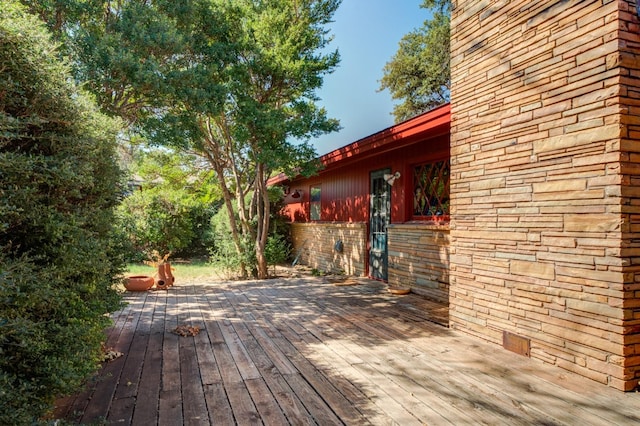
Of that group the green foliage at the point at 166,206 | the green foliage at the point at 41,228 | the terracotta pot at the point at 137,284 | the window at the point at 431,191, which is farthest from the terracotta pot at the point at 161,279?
the window at the point at 431,191

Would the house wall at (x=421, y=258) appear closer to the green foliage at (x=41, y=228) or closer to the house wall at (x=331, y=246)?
the house wall at (x=331, y=246)

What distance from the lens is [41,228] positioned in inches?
72.4

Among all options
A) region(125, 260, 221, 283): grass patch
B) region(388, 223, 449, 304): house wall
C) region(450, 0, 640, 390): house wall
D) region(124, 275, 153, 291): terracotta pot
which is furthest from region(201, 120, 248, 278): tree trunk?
region(450, 0, 640, 390): house wall

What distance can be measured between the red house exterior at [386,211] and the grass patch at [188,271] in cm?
272

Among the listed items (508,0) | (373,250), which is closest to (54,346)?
(508,0)

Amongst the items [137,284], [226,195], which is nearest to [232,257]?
[226,195]


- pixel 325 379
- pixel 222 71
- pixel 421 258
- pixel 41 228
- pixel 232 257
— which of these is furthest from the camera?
pixel 232 257

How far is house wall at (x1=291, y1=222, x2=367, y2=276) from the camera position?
7.96 metres

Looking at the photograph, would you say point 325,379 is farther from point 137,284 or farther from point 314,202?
point 314,202

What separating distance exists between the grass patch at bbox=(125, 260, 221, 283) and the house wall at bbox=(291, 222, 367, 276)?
2.60 meters

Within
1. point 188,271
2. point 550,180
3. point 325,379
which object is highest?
point 550,180

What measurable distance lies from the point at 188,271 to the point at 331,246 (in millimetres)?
3723

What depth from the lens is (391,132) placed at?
585cm

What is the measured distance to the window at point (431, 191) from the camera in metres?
5.58
